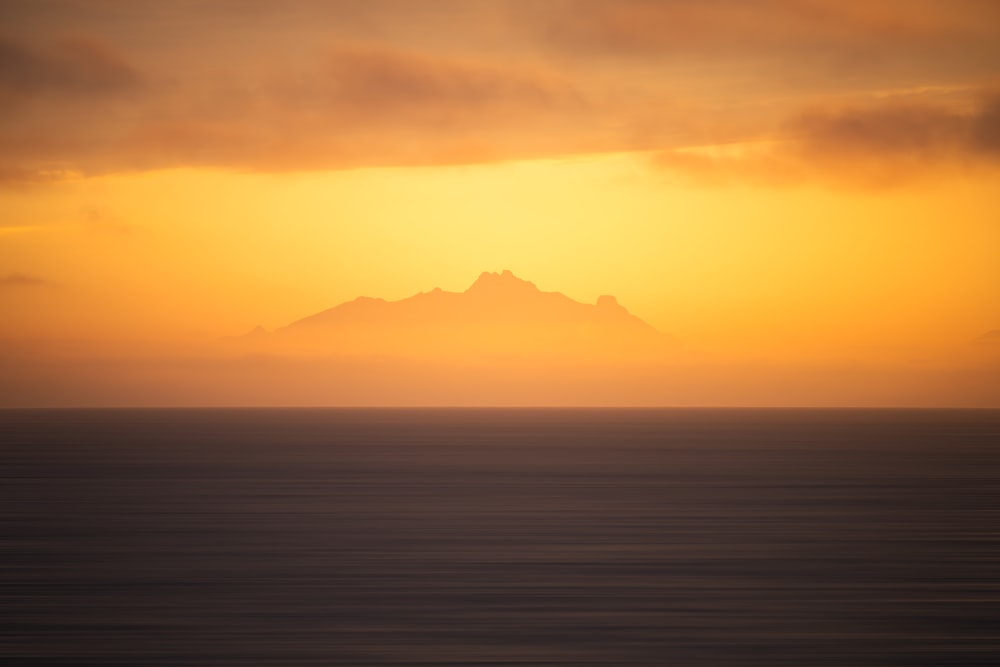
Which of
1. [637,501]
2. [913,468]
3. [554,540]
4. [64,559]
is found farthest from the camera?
[913,468]

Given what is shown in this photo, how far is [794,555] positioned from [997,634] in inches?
460

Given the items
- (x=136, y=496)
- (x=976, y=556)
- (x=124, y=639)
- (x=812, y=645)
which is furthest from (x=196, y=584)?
(x=136, y=496)

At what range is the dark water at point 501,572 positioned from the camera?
825 inches

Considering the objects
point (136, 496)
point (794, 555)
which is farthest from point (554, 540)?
point (136, 496)

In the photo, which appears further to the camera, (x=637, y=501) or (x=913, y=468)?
(x=913, y=468)

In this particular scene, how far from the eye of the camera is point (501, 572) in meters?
29.6

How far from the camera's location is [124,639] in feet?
70.3

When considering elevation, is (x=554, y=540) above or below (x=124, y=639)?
above

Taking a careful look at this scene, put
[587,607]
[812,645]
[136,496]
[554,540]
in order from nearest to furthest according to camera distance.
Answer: [812,645] → [587,607] → [554,540] → [136,496]

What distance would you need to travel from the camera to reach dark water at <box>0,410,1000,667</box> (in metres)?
21.0

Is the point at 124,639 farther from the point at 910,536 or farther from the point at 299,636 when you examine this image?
the point at 910,536

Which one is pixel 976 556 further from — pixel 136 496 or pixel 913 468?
pixel 913 468

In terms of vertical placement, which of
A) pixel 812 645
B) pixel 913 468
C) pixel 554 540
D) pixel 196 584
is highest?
pixel 913 468

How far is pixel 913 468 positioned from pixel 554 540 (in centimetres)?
4960
